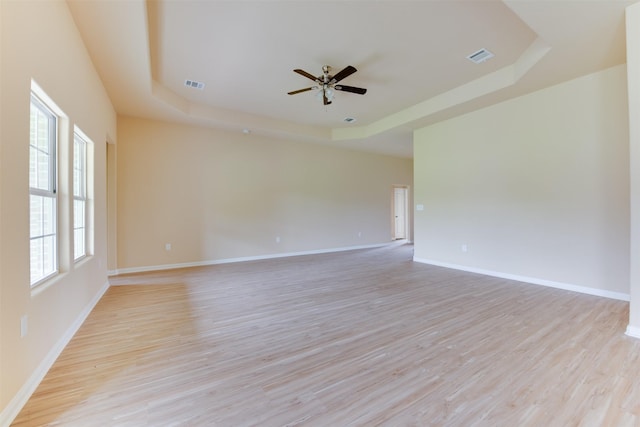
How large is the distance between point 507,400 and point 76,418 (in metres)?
2.44

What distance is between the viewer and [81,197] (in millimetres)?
3309

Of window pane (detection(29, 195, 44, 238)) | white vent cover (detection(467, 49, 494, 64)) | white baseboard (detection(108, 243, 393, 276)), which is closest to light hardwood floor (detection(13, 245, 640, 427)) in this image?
window pane (detection(29, 195, 44, 238))

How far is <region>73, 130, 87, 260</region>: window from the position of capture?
3170 millimetres

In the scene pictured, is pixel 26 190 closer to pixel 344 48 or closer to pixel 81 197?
pixel 81 197

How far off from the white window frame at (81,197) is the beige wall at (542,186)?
224 inches

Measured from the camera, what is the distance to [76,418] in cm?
150

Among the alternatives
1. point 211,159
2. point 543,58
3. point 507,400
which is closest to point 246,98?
point 211,159


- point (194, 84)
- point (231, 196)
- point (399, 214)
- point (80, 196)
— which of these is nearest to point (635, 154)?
point (194, 84)

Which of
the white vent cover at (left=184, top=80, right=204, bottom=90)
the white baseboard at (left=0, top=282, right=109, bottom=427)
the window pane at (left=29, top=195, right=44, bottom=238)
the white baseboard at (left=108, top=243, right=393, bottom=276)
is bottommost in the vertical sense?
the white baseboard at (left=0, top=282, right=109, bottom=427)

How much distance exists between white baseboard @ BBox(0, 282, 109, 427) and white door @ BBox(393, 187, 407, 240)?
8.74 meters

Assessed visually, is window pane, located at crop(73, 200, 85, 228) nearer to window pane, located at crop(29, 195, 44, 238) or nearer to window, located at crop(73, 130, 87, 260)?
window, located at crop(73, 130, 87, 260)

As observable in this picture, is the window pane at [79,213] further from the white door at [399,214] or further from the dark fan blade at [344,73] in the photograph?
the white door at [399,214]

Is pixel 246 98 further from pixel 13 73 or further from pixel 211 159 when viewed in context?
pixel 13 73

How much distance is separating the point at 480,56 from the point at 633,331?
326 centimetres
